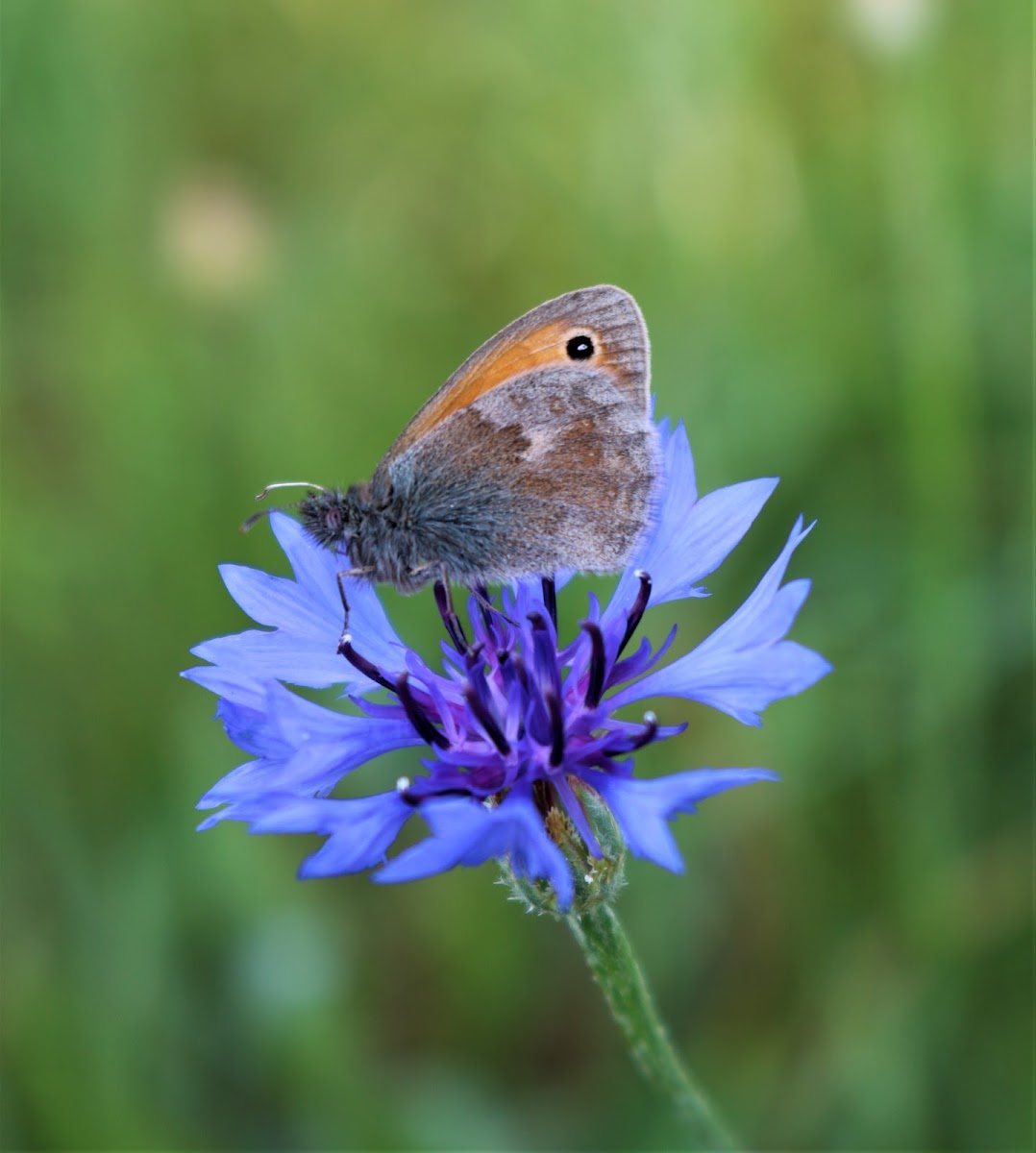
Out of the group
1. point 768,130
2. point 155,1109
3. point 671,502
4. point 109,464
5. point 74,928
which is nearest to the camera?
point 671,502

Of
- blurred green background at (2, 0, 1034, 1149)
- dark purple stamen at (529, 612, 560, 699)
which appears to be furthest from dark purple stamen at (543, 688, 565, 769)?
blurred green background at (2, 0, 1034, 1149)

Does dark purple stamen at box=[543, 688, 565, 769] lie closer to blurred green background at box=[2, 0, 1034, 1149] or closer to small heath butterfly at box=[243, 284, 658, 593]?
small heath butterfly at box=[243, 284, 658, 593]

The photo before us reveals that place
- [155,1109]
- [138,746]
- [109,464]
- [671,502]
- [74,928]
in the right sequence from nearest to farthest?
[671,502] < [155,1109] < [74,928] < [138,746] < [109,464]

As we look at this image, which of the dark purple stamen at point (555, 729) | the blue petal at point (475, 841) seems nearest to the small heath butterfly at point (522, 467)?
the dark purple stamen at point (555, 729)

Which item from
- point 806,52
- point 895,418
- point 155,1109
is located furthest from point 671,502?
point 806,52

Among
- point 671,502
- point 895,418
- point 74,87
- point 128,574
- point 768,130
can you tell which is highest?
point 74,87

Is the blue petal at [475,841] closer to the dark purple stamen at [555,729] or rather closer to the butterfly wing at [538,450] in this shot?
the dark purple stamen at [555,729]

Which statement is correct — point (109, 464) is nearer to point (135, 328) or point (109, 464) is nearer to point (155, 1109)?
point (135, 328)
